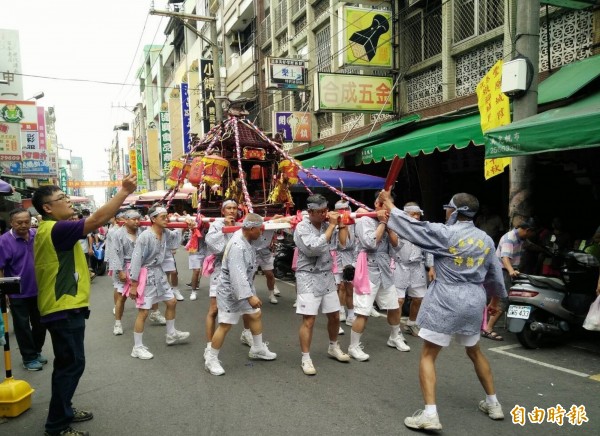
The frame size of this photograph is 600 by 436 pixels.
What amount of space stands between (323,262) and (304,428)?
1.93 m

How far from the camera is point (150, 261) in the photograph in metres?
6.06

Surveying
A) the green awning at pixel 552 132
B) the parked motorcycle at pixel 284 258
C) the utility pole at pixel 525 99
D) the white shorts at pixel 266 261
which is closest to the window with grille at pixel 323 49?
the parked motorcycle at pixel 284 258

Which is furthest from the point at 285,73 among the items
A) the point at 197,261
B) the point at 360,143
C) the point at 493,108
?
the point at 493,108

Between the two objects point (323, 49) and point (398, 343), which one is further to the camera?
point (323, 49)

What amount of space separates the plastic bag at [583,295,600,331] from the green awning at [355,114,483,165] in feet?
9.95

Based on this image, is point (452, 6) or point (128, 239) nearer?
point (128, 239)

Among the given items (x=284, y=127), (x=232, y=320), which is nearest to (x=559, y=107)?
(x=232, y=320)

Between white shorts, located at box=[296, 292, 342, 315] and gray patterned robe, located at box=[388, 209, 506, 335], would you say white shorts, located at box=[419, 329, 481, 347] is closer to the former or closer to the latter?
gray patterned robe, located at box=[388, 209, 506, 335]

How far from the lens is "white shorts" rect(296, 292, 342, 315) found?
514 cm

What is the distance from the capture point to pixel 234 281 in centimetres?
499

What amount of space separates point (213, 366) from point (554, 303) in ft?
13.9

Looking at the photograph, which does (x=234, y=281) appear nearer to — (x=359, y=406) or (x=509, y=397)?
(x=359, y=406)

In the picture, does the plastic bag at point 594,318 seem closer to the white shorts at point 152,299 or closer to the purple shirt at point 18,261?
the white shorts at point 152,299

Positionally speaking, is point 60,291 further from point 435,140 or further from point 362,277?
point 435,140
